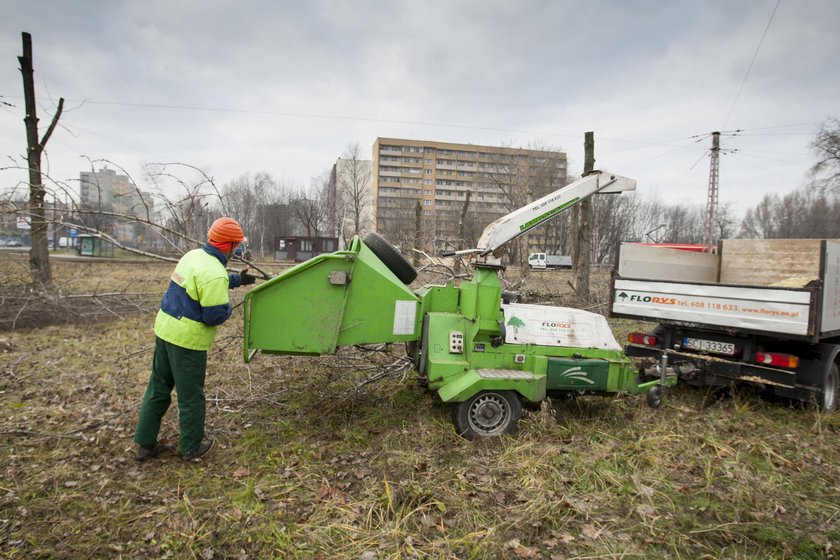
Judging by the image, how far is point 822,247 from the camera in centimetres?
466

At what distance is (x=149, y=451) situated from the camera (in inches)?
149

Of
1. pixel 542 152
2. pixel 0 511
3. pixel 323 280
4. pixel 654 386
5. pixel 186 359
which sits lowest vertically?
pixel 0 511

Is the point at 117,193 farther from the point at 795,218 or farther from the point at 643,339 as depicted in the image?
the point at 795,218

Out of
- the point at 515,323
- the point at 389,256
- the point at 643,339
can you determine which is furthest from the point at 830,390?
the point at 389,256

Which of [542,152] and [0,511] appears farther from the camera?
[542,152]

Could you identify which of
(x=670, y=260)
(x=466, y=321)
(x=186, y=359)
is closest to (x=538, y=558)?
(x=466, y=321)

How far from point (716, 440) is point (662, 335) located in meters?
1.87

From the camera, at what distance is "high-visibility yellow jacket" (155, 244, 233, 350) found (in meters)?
3.55

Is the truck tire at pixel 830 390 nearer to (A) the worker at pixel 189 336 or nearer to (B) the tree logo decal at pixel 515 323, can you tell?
(B) the tree logo decal at pixel 515 323

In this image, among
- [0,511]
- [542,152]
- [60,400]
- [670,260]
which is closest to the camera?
[0,511]

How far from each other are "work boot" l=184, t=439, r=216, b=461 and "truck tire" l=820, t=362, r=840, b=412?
20.8ft

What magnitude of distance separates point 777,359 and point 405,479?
436 centimetres

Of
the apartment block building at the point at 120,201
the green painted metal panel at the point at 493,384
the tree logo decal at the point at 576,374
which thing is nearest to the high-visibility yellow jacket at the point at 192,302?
the apartment block building at the point at 120,201

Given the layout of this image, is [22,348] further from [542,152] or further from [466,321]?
[542,152]
